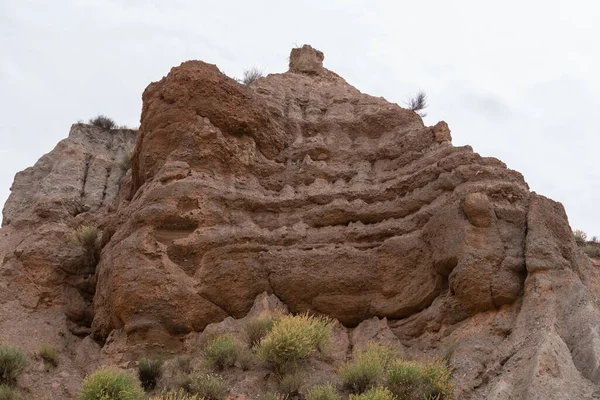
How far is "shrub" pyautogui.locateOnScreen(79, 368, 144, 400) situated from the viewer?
10.7 metres

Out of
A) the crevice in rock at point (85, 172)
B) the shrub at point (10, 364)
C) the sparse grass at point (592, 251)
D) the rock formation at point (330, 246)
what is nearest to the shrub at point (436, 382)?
the rock formation at point (330, 246)

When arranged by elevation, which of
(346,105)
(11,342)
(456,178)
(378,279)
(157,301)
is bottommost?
(11,342)

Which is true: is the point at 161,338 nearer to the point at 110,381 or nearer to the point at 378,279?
the point at 110,381

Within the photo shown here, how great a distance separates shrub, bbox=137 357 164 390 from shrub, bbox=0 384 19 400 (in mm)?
2018

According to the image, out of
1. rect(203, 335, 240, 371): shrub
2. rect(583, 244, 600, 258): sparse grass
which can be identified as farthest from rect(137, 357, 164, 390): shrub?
rect(583, 244, 600, 258): sparse grass

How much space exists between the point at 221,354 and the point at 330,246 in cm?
331

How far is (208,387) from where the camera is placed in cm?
1083

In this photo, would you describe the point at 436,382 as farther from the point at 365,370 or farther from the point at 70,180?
the point at 70,180

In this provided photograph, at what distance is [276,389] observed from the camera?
1098 cm

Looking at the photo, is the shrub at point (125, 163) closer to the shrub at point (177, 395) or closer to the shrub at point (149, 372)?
the shrub at point (149, 372)

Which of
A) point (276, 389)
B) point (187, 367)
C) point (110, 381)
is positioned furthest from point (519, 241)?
point (110, 381)

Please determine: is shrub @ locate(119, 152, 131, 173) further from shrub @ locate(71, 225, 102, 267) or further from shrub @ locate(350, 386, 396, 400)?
shrub @ locate(350, 386, 396, 400)

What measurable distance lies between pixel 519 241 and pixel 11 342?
9.66m

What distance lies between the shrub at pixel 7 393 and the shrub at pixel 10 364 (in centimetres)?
28
